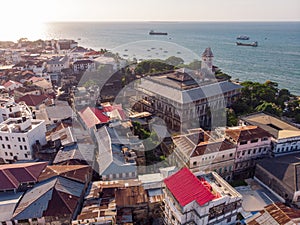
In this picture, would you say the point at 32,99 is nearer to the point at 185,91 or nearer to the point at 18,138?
the point at 18,138

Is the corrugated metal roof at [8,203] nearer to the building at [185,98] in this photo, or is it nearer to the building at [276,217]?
the building at [276,217]

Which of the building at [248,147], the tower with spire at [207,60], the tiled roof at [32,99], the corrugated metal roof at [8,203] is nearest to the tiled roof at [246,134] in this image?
the building at [248,147]

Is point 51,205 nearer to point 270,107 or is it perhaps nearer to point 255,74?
point 270,107

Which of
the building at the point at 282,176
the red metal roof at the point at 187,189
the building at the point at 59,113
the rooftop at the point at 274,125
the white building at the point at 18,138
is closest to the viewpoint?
the red metal roof at the point at 187,189

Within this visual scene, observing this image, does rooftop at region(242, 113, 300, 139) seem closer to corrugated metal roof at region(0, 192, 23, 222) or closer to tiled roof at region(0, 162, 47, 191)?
tiled roof at region(0, 162, 47, 191)

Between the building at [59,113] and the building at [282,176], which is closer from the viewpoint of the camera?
the building at [282,176]

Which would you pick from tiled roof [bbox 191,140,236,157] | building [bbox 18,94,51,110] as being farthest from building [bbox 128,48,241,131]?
building [bbox 18,94,51,110]

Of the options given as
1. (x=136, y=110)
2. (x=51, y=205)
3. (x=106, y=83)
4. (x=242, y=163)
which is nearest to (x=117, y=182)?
(x=51, y=205)
